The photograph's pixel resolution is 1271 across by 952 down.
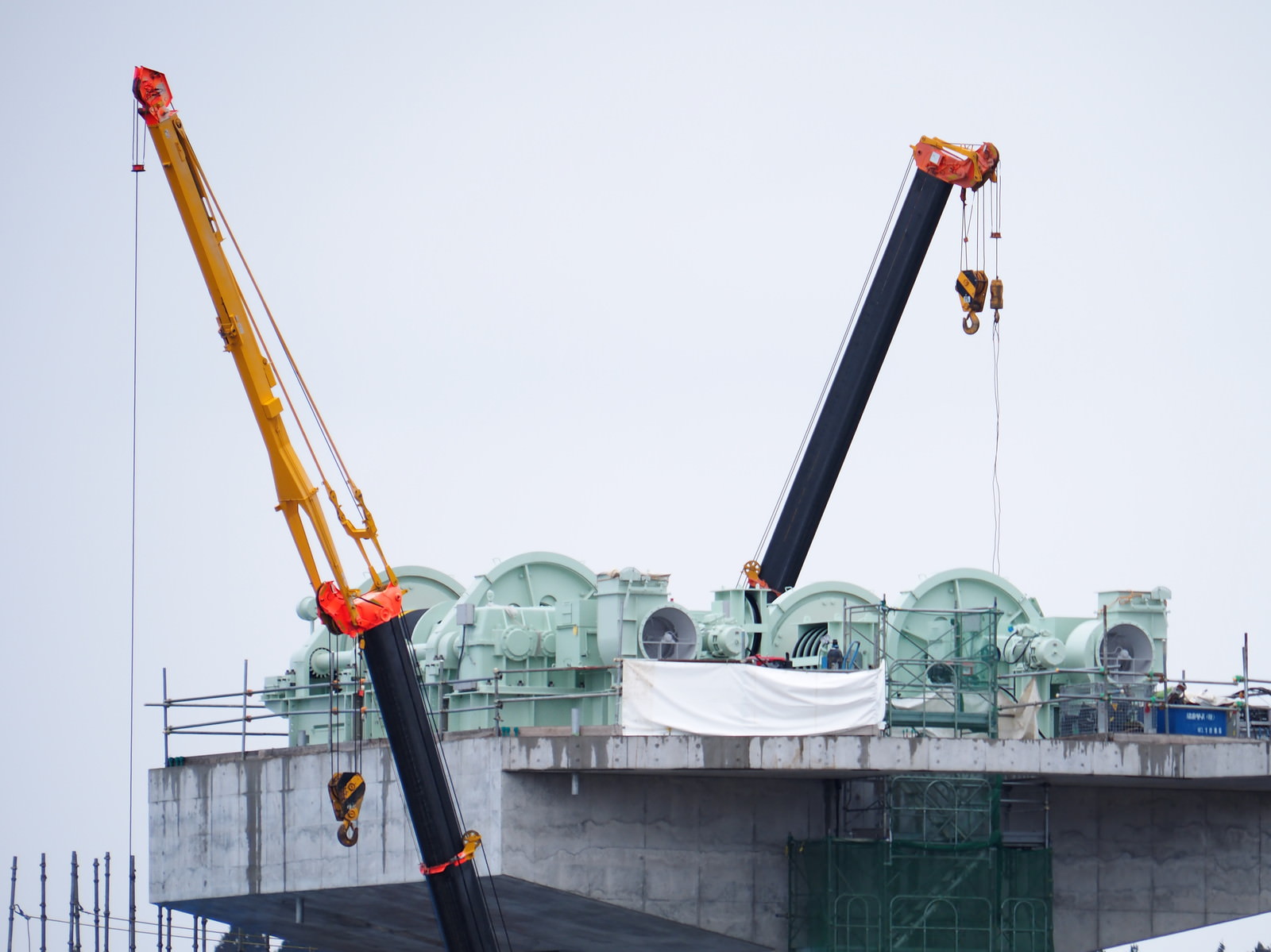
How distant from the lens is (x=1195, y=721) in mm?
39562

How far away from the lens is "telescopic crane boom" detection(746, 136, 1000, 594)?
46.6m

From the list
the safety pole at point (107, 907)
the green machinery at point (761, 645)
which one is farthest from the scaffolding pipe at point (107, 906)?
the green machinery at point (761, 645)

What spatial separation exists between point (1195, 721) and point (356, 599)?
A: 15173 mm

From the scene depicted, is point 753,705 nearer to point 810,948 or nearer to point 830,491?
point 810,948

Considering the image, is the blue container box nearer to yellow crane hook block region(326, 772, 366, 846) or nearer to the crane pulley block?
the crane pulley block

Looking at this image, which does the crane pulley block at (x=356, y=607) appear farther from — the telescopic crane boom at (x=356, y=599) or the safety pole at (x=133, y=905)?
the safety pole at (x=133, y=905)

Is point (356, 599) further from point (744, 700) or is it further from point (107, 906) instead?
point (107, 906)

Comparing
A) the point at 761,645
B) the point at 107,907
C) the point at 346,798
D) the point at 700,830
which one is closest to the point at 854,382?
the point at 761,645

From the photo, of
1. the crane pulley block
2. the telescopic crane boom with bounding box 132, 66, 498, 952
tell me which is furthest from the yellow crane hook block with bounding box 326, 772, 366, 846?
the crane pulley block

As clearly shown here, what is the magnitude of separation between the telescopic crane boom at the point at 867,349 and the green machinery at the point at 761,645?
2.80 metres

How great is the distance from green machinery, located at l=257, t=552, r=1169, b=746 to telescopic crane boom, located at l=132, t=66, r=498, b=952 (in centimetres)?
239

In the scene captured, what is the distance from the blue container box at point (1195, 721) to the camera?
129ft

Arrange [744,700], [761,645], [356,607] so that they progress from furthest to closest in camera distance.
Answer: [761,645]
[744,700]
[356,607]

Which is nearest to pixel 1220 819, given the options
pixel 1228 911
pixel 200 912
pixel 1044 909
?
pixel 1228 911
